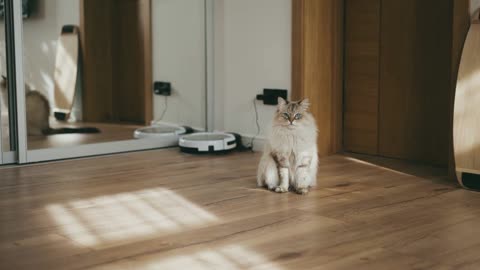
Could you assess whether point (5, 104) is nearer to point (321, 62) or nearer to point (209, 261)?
point (321, 62)

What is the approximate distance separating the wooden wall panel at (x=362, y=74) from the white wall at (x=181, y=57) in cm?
114

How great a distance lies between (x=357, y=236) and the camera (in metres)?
2.62

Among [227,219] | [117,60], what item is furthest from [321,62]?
[227,219]

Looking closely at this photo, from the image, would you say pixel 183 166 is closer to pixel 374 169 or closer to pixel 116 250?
pixel 374 169

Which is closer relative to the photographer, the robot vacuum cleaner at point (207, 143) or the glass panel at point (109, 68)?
the glass panel at point (109, 68)

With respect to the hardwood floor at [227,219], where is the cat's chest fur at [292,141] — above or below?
above

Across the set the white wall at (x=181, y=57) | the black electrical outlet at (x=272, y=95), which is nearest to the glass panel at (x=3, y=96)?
the white wall at (x=181, y=57)

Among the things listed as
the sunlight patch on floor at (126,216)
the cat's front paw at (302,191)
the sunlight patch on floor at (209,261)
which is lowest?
the sunlight patch on floor at (209,261)

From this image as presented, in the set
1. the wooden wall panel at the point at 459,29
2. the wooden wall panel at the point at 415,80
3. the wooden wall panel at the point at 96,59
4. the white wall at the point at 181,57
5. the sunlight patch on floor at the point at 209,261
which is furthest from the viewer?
the white wall at the point at 181,57

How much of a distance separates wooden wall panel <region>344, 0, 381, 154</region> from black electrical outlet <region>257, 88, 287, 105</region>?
46cm

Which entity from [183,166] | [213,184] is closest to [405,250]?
[213,184]

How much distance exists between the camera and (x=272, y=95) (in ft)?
15.3

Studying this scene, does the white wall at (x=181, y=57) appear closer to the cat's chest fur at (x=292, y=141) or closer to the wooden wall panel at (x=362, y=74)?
the wooden wall panel at (x=362, y=74)

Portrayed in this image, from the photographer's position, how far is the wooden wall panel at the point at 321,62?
4.43m
